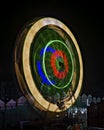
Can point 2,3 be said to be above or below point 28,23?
above

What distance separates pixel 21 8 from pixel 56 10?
51cm

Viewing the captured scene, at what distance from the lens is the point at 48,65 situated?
2205 millimetres

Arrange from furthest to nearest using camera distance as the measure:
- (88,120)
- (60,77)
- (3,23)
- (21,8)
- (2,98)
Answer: (88,120), (60,77), (21,8), (3,23), (2,98)

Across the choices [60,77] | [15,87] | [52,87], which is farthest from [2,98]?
[60,77]

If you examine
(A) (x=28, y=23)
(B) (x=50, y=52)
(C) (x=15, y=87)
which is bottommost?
(C) (x=15, y=87)

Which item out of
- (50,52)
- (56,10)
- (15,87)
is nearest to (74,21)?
(56,10)

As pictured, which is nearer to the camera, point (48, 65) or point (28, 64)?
point (28, 64)

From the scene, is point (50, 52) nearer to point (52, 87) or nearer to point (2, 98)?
point (52, 87)

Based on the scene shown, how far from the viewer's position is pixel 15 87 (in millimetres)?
1885

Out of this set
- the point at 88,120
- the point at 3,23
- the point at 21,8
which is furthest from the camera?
the point at 88,120

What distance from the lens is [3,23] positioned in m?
1.95

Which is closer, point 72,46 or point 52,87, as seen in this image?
point 52,87

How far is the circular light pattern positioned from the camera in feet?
6.31

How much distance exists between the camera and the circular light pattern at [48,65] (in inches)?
75.7
